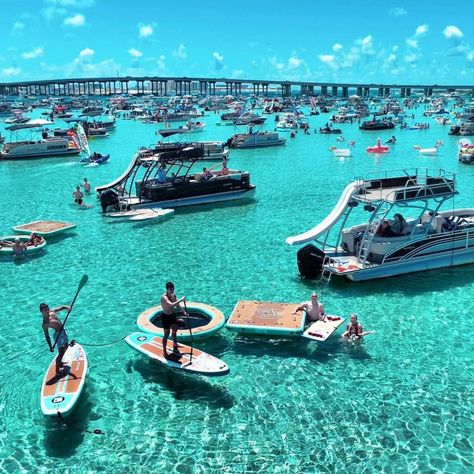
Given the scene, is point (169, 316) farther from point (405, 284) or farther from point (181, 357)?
point (405, 284)

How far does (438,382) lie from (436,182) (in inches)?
450

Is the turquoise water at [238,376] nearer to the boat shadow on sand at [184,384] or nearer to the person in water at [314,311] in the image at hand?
the boat shadow on sand at [184,384]

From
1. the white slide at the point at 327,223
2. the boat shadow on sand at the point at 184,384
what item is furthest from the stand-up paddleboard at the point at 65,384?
the white slide at the point at 327,223

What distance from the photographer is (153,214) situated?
1325 inches

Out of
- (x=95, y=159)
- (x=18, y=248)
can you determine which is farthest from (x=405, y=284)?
(x=95, y=159)

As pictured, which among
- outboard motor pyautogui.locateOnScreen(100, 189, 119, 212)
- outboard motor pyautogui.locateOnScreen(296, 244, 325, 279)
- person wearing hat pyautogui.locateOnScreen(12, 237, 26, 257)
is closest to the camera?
outboard motor pyautogui.locateOnScreen(296, 244, 325, 279)

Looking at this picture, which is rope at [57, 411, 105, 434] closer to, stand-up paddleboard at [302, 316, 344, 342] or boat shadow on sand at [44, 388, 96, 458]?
boat shadow on sand at [44, 388, 96, 458]

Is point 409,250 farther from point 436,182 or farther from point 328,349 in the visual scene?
point 328,349

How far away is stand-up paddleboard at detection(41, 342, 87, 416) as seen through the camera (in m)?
13.0

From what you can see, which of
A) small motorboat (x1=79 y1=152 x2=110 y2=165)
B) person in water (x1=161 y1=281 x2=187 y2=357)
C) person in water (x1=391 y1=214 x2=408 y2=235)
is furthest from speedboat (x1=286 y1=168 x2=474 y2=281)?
small motorboat (x1=79 y1=152 x2=110 y2=165)

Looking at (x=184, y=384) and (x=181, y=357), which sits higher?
(x=181, y=357)

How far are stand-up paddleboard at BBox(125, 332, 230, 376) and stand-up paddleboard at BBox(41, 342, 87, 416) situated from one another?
161 cm

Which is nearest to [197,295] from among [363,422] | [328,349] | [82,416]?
[328,349]

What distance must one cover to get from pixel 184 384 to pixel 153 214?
1995 centimetres
